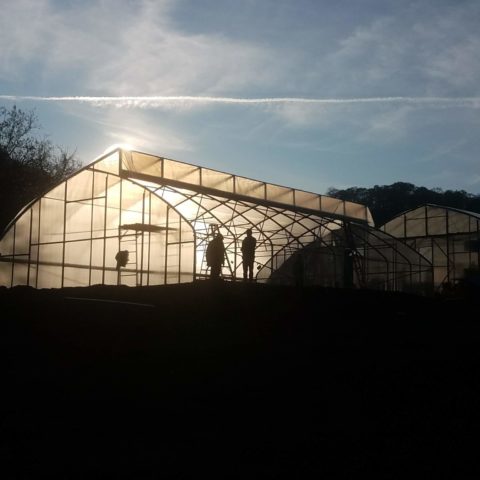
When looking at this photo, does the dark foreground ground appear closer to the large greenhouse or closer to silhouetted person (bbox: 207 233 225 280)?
silhouetted person (bbox: 207 233 225 280)

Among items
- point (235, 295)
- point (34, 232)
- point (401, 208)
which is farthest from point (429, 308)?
point (401, 208)

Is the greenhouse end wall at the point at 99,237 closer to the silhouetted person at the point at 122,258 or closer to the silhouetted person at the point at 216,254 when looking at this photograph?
the silhouetted person at the point at 122,258

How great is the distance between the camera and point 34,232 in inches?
1156

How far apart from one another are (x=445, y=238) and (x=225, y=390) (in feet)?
100

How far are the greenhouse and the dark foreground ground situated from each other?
20686 millimetres

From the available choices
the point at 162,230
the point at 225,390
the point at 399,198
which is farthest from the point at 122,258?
the point at 399,198

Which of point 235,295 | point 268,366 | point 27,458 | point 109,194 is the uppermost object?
point 109,194

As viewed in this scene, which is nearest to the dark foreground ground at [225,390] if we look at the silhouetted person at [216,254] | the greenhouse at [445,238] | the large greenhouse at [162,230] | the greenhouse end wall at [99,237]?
the silhouetted person at [216,254]

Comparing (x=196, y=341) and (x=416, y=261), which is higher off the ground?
(x=416, y=261)

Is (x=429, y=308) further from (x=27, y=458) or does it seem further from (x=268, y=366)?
(x=27, y=458)

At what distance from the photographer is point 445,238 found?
4094cm

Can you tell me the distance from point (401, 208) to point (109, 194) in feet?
187

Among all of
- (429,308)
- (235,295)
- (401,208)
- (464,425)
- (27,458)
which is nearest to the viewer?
(27,458)

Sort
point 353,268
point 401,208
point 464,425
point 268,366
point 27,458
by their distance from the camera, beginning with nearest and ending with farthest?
point 27,458 → point 464,425 → point 268,366 → point 353,268 → point 401,208
